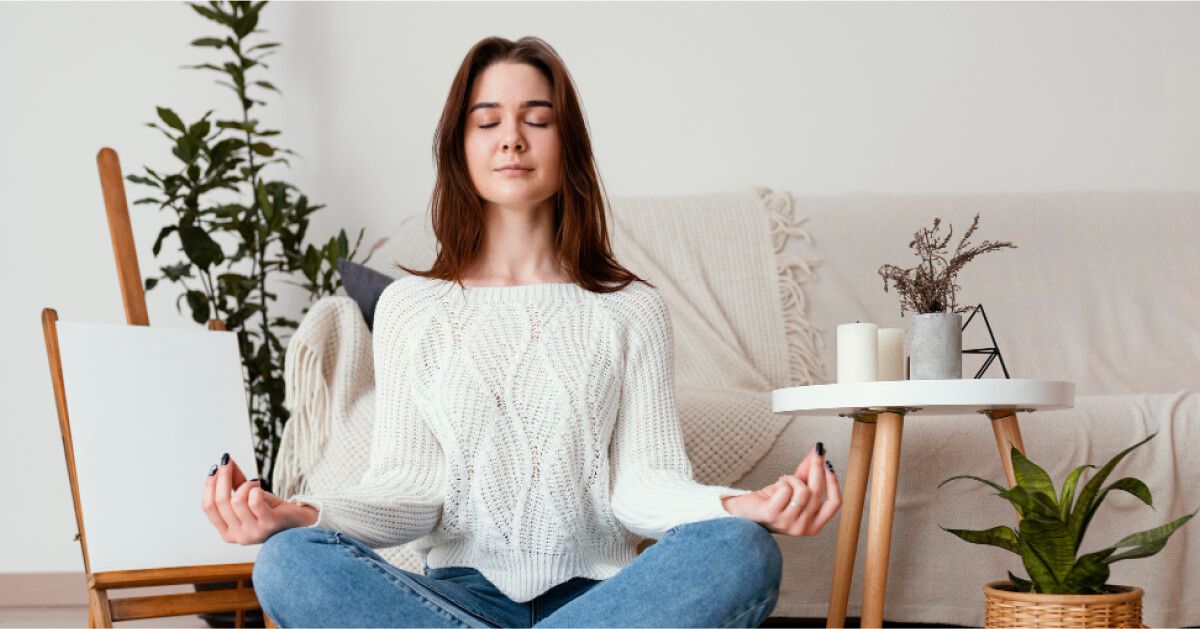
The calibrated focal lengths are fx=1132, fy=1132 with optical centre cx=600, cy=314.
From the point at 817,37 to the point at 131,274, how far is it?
177cm

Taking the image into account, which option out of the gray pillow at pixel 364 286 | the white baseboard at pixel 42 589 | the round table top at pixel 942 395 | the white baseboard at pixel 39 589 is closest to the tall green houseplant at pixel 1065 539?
the round table top at pixel 942 395

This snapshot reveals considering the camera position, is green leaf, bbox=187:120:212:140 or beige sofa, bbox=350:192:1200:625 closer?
beige sofa, bbox=350:192:1200:625

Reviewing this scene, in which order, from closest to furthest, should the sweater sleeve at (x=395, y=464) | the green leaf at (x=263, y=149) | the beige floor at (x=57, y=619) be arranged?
the sweater sleeve at (x=395, y=464)
the beige floor at (x=57, y=619)
the green leaf at (x=263, y=149)

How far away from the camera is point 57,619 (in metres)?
2.43

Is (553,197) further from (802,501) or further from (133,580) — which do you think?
(133,580)

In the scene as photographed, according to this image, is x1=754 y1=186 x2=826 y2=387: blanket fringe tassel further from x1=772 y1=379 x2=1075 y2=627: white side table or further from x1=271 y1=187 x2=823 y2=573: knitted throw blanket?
x1=772 y1=379 x2=1075 y2=627: white side table

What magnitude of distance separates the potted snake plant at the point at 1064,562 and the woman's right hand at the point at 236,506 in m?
0.77

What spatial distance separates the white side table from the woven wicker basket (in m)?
0.26

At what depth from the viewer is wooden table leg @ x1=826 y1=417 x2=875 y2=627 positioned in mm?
1673

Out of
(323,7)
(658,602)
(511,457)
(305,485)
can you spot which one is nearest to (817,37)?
(323,7)

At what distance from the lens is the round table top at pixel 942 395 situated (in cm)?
147

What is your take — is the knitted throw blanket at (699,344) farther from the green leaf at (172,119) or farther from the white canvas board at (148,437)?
the green leaf at (172,119)

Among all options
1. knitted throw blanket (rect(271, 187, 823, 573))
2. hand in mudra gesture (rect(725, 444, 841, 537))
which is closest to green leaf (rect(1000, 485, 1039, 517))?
hand in mudra gesture (rect(725, 444, 841, 537))

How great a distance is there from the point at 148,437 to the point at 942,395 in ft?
3.83
